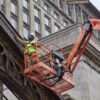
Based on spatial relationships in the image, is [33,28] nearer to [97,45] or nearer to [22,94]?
[97,45]

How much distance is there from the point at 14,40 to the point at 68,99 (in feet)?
27.0

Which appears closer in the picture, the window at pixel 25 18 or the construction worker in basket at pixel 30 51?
the construction worker in basket at pixel 30 51

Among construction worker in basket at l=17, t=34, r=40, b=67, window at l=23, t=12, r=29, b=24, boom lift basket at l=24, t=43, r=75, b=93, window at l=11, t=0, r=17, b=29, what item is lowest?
window at l=23, t=12, r=29, b=24

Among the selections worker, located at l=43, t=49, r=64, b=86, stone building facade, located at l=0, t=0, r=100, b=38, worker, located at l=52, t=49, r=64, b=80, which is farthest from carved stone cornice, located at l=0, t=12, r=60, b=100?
stone building facade, located at l=0, t=0, r=100, b=38

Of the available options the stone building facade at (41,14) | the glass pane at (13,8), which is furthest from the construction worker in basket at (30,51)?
the glass pane at (13,8)

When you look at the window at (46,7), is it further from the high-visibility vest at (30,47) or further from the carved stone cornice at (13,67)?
the high-visibility vest at (30,47)

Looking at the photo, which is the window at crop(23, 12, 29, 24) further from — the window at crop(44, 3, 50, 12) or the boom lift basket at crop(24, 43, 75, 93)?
the boom lift basket at crop(24, 43, 75, 93)

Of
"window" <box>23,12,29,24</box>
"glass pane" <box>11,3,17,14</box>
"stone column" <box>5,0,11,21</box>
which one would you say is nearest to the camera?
"stone column" <box>5,0,11,21</box>

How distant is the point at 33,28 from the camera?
6819 centimetres

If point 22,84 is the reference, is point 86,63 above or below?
below

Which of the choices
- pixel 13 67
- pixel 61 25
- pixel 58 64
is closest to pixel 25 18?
pixel 61 25

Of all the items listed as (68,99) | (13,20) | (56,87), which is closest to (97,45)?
(68,99)

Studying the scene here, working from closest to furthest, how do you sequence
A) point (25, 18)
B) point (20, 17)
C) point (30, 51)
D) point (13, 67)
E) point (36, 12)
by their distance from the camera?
point (13, 67) < point (30, 51) < point (20, 17) < point (25, 18) < point (36, 12)

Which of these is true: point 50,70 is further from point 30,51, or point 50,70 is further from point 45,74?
point 30,51
